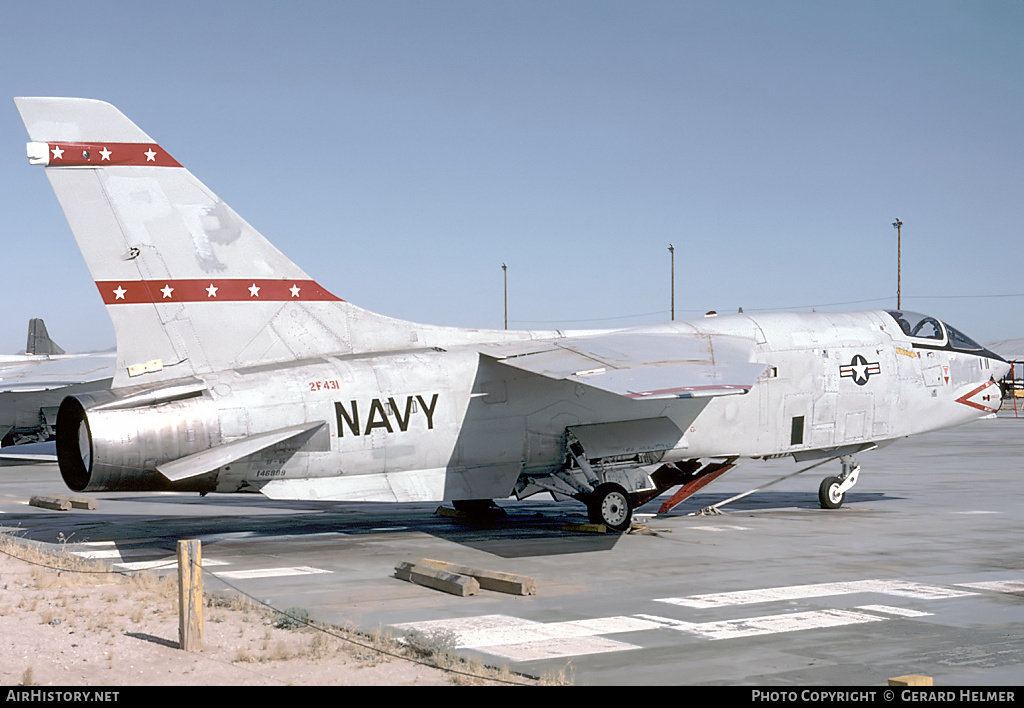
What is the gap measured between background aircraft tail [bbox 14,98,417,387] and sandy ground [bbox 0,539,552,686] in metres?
3.78

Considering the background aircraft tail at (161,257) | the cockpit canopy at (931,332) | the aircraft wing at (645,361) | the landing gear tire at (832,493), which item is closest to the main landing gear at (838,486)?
the landing gear tire at (832,493)

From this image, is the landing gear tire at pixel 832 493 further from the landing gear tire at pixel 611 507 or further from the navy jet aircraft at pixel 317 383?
the landing gear tire at pixel 611 507

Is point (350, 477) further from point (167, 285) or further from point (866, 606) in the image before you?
point (866, 606)

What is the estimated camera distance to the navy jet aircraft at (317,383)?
42.7ft

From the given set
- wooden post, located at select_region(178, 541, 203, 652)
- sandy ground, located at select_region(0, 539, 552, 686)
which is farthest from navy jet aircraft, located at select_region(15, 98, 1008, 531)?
wooden post, located at select_region(178, 541, 203, 652)

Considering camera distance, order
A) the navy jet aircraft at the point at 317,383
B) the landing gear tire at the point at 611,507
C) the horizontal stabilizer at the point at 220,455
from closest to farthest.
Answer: the horizontal stabilizer at the point at 220,455 < the navy jet aircraft at the point at 317,383 < the landing gear tire at the point at 611,507

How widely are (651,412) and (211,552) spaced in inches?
271

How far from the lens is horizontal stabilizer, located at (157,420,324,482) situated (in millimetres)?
12602

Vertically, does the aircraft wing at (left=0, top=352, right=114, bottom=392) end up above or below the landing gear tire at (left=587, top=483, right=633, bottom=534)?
above

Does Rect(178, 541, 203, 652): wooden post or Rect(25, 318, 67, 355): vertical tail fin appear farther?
Rect(25, 318, 67, 355): vertical tail fin

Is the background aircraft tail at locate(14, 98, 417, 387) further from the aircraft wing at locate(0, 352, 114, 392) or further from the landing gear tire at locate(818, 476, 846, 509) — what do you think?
the aircraft wing at locate(0, 352, 114, 392)

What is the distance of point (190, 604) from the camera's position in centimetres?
838

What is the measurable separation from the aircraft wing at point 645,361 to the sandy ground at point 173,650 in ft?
17.4

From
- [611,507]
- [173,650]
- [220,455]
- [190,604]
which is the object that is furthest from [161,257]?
[611,507]
